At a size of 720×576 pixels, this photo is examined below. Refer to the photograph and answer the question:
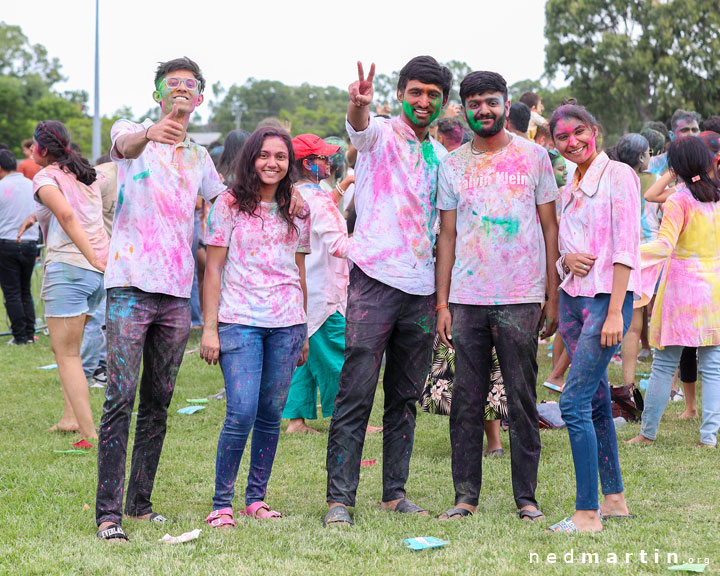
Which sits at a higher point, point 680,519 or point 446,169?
point 446,169

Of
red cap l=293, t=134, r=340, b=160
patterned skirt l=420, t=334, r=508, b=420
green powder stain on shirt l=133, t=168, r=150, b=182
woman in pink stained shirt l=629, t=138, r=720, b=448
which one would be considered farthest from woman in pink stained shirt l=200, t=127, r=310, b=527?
woman in pink stained shirt l=629, t=138, r=720, b=448

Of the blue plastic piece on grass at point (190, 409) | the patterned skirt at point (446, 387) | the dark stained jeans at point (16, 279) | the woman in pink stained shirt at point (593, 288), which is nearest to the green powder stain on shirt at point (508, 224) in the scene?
the woman in pink stained shirt at point (593, 288)

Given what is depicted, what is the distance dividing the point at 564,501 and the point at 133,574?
2377 millimetres

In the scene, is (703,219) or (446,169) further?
(703,219)

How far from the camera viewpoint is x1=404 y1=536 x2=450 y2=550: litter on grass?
3.95m

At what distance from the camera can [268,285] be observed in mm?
4406

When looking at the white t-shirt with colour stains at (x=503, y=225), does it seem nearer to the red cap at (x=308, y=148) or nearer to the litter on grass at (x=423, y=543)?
the litter on grass at (x=423, y=543)

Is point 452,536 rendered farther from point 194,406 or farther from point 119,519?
point 194,406

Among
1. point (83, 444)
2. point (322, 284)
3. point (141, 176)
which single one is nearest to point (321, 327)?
point (322, 284)

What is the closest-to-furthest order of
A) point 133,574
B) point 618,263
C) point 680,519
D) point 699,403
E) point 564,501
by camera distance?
point 133,574 < point 618,263 < point 680,519 < point 564,501 < point 699,403

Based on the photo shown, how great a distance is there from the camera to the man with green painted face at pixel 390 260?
4.42 metres

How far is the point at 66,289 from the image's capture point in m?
6.52

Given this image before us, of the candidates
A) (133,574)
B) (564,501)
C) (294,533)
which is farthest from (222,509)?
(564,501)

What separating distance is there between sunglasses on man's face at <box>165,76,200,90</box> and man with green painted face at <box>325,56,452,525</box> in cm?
81
